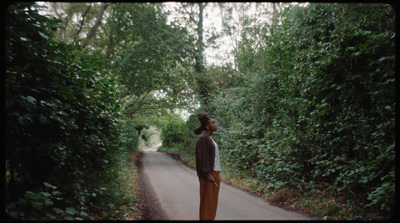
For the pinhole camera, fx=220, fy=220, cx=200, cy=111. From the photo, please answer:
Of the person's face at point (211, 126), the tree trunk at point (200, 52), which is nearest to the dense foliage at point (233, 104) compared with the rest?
the tree trunk at point (200, 52)

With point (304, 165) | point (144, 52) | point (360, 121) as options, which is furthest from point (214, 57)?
point (360, 121)

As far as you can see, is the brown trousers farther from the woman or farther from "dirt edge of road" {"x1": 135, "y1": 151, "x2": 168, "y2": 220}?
"dirt edge of road" {"x1": 135, "y1": 151, "x2": 168, "y2": 220}

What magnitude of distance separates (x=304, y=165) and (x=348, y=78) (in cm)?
287

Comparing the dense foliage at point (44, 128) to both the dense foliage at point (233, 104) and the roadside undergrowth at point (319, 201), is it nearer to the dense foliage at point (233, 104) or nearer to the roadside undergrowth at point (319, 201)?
the dense foliage at point (233, 104)

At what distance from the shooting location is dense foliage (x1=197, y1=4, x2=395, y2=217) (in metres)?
4.09

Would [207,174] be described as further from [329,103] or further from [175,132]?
[175,132]

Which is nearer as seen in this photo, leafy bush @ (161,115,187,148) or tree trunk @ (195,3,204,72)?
tree trunk @ (195,3,204,72)

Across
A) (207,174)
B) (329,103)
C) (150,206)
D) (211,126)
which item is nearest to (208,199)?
(207,174)

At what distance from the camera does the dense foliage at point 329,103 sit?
409 centimetres

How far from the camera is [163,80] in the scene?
14.2 meters

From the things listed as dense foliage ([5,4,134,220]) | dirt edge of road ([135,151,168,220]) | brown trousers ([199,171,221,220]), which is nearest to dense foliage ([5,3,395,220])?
dense foliage ([5,4,134,220])

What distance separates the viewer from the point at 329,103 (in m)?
5.55

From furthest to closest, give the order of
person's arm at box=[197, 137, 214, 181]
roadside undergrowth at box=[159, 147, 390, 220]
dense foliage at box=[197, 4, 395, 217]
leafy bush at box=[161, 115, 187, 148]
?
1. leafy bush at box=[161, 115, 187, 148]
2. roadside undergrowth at box=[159, 147, 390, 220]
3. dense foliage at box=[197, 4, 395, 217]
4. person's arm at box=[197, 137, 214, 181]

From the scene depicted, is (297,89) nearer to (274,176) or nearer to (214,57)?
(274,176)
